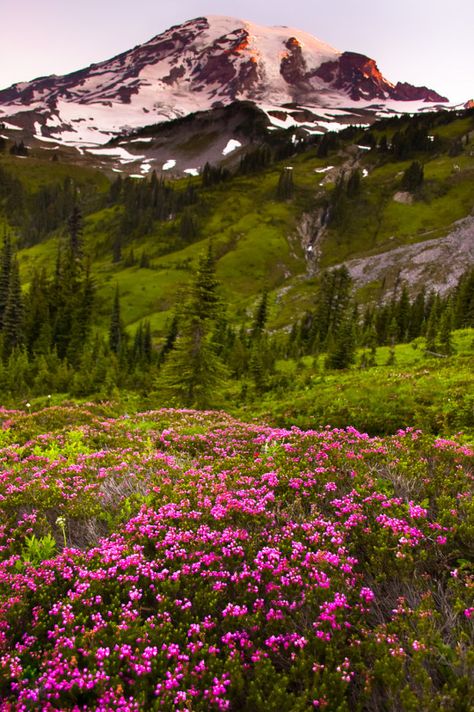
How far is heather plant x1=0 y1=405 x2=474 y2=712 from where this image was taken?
343 cm

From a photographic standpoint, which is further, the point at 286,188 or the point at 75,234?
the point at 286,188

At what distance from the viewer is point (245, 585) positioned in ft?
15.0

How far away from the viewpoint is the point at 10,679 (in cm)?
365

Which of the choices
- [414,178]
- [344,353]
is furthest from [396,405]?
[414,178]

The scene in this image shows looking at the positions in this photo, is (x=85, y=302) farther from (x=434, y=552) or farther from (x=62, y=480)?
(x=434, y=552)

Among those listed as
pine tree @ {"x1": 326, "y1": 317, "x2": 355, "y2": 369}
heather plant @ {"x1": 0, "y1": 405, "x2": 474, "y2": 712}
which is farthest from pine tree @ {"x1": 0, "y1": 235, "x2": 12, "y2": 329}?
heather plant @ {"x1": 0, "y1": 405, "x2": 474, "y2": 712}

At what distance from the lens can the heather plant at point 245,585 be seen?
3.43 meters

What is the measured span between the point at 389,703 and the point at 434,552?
207 centimetres

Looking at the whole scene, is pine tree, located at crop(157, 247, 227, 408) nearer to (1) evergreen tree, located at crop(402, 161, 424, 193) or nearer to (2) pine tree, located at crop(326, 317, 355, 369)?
(2) pine tree, located at crop(326, 317, 355, 369)

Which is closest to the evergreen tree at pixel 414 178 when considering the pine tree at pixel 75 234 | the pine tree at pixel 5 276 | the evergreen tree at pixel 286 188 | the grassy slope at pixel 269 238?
the grassy slope at pixel 269 238

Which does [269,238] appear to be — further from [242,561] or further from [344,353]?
[242,561]

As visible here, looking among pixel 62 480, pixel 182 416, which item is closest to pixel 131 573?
pixel 62 480

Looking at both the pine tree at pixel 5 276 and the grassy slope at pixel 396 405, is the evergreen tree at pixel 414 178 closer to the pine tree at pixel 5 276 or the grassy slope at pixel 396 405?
the pine tree at pixel 5 276

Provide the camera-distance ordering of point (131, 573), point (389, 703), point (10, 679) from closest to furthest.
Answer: point (389, 703) < point (10, 679) < point (131, 573)
